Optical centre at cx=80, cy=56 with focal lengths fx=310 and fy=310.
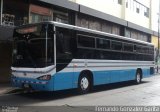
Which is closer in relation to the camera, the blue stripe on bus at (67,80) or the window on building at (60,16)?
the blue stripe on bus at (67,80)

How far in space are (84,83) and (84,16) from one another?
13222 mm

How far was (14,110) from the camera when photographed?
409 inches

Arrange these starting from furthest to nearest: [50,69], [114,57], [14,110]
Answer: [114,57], [50,69], [14,110]

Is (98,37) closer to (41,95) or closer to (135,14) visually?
(41,95)

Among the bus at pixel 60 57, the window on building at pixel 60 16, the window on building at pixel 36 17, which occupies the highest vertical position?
the window on building at pixel 60 16

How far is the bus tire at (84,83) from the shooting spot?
14.5m

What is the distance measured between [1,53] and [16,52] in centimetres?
543

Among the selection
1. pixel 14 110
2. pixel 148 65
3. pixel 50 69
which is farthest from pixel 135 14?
pixel 14 110

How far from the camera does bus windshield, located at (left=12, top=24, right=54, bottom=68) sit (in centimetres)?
1240

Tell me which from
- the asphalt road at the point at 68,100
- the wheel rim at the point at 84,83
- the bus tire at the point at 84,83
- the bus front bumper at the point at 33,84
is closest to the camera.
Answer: the asphalt road at the point at 68,100

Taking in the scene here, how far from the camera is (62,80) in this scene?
13000 mm

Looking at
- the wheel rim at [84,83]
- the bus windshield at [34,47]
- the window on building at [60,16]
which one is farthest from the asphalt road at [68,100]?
the window on building at [60,16]

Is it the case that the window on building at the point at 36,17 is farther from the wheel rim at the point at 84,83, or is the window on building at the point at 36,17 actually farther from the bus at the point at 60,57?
the wheel rim at the point at 84,83

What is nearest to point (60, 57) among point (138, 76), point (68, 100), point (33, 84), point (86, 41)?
point (33, 84)
